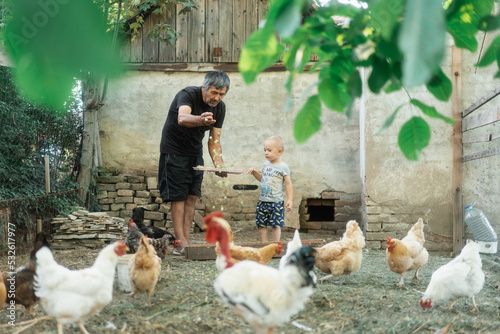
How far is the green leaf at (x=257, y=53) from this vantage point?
0.66 metres

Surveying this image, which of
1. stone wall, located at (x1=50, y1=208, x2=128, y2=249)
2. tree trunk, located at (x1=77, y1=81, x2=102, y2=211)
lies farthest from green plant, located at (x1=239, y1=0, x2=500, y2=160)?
tree trunk, located at (x1=77, y1=81, x2=102, y2=211)

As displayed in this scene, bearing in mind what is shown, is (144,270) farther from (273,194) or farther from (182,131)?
(273,194)

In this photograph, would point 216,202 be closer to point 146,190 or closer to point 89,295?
point 146,190

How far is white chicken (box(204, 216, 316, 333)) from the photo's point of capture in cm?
196

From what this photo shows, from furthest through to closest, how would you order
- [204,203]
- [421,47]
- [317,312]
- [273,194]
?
[204,203]
[273,194]
[317,312]
[421,47]

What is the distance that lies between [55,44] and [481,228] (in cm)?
528

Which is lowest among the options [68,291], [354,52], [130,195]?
[68,291]

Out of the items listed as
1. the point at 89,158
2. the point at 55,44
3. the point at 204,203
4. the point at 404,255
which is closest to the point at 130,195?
the point at 89,158

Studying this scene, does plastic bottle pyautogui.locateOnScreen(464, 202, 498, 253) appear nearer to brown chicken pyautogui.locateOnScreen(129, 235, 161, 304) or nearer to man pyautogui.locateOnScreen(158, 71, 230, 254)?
man pyautogui.locateOnScreen(158, 71, 230, 254)

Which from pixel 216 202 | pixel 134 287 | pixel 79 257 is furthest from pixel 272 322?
pixel 216 202

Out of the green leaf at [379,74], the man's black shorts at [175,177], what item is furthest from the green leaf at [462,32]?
the man's black shorts at [175,177]

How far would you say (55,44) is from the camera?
50 cm

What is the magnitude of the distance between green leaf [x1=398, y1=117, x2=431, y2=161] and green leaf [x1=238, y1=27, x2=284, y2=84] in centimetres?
37

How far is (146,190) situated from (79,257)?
223 cm
